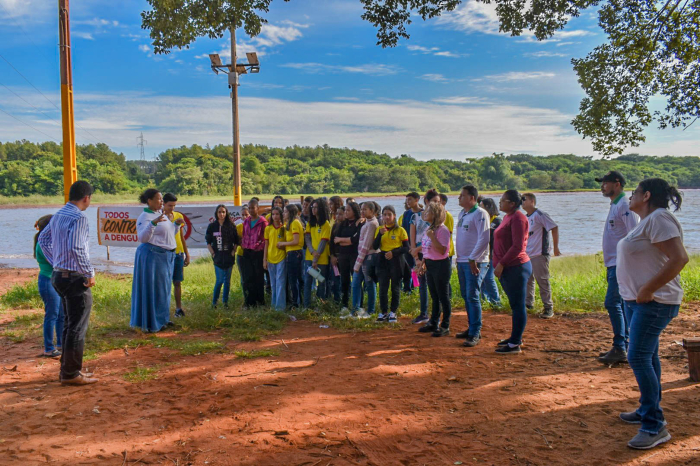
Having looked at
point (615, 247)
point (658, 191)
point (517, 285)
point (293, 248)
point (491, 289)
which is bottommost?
point (491, 289)

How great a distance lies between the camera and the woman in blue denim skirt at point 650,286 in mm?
3617

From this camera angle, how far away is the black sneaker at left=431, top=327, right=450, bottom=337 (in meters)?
7.11

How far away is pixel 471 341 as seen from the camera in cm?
663

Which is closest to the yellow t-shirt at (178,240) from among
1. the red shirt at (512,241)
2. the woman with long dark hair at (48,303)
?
the woman with long dark hair at (48,303)

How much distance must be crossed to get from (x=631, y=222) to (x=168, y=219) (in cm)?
623

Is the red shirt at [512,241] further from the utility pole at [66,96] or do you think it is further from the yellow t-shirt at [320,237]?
the utility pole at [66,96]

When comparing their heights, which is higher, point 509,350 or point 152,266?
point 152,266

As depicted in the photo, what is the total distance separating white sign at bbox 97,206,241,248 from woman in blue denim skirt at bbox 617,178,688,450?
37.7 feet

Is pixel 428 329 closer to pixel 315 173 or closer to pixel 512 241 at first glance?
pixel 512 241

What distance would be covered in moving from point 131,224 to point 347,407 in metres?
12.3

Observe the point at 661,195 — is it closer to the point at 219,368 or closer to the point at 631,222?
the point at 631,222

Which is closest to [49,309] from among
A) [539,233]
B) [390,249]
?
[390,249]

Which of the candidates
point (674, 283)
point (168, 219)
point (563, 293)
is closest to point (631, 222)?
point (674, 283)

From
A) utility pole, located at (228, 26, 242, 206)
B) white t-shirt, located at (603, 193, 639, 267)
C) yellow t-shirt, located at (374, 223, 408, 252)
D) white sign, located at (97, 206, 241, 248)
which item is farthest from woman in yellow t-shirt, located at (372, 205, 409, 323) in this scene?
utility pole, located at (228, 26, 242, 206)
